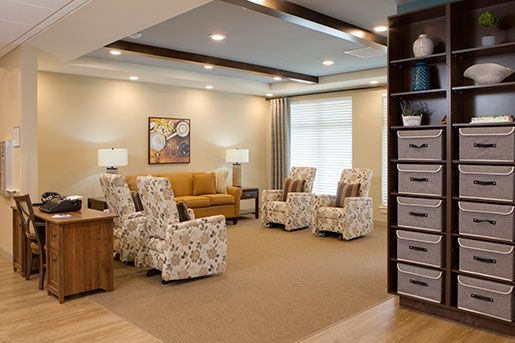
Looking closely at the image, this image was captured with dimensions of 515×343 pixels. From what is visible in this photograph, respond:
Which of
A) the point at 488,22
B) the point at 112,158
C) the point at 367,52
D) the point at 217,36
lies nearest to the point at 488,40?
the point at 488,22

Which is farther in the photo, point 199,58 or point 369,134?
point 369,134

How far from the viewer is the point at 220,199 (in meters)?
7.88

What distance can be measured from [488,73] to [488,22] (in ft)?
1.21

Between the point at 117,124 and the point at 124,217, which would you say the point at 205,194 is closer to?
the point at 117,124

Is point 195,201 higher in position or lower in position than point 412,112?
lower

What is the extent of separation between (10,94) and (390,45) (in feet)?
14.7

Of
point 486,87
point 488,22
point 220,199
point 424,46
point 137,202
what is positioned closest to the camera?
point 488,22

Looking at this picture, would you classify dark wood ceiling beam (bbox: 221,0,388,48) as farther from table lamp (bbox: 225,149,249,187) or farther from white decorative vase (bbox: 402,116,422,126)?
table lamp (bbox: 225,149,249,187)

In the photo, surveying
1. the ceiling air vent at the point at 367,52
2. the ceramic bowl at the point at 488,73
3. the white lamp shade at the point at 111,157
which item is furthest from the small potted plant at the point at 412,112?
the white lamp shade at the point at 111,157

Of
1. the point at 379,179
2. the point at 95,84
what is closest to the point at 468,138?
the point at 379,179

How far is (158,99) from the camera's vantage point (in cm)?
804

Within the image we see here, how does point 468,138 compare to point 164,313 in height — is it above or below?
above

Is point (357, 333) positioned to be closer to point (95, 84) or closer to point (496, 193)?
point (496, 193)

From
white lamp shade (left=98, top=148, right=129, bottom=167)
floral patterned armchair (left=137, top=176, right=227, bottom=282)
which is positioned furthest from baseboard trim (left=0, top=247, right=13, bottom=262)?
floral patterned armchair (left=137, top=176, right=227, bottom=282)
